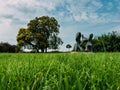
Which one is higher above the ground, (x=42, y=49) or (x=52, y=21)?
(x=52, y=21)

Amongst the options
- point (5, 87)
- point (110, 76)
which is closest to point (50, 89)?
point (5, 87)

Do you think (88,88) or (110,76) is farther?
(110,76)

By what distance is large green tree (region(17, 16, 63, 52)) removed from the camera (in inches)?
3141

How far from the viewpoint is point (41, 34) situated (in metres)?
82.2

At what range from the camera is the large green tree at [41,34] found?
7978 cm

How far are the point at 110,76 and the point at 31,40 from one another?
79786mm

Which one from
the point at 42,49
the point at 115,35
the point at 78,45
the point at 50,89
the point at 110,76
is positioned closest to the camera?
the point at 50,89

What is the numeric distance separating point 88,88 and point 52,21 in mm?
81913

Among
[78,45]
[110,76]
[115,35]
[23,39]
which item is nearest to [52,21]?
[23,39]

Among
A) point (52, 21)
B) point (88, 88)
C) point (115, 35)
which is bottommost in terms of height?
point (88, 88)

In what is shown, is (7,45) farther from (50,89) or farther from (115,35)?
(50,89)

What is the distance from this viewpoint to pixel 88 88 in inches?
90.8

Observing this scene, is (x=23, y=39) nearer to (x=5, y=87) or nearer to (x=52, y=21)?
(x=52, y=21)

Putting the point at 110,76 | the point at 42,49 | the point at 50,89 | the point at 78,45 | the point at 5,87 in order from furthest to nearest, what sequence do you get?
1. the point at 42,49
2. the point at 78,45
3. the point at 110,76
4. the point at 5,87
5. the point at 50,89
